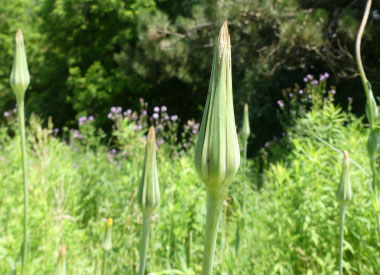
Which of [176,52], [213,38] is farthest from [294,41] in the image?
[176,52]

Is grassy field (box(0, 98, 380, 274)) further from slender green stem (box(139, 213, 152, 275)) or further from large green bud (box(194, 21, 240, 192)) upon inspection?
large green bud (box(194, 21, 240, 192))

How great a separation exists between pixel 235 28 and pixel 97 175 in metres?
3.78

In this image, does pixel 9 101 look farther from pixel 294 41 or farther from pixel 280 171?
pixel 280 171

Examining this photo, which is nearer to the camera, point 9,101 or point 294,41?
point 294,41

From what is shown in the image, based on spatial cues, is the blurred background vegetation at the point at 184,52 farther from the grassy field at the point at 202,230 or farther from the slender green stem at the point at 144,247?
the slender green stem at the point at 144,247

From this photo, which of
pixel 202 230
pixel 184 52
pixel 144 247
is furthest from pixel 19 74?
pixel 184 52

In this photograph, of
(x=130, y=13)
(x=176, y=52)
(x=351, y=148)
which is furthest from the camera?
(x=130, y=13)

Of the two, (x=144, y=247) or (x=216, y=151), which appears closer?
(x=216, y=151)

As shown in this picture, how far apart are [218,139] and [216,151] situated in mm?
15

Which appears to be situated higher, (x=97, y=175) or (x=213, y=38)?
(x=213, y=38)

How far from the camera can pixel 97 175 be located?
3.33 meters

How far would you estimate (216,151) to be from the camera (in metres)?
0.44

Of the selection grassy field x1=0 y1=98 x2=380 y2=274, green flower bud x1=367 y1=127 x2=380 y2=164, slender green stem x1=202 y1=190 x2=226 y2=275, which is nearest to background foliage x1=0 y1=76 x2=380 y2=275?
grassy field x1=0 y1=98 x2=380 y2=274

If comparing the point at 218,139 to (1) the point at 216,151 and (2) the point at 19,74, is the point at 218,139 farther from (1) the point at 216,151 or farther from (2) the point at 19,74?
(2) the point at 19,74
